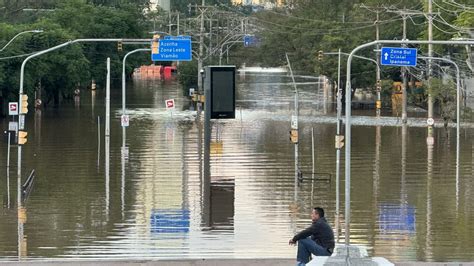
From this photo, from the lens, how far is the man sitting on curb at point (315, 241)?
21.6 meters

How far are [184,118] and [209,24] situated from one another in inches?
1781

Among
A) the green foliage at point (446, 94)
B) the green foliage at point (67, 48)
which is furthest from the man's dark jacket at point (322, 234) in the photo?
the green foliage at point (67, 48)

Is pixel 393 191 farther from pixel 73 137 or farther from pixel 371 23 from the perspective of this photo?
pixel 371 23

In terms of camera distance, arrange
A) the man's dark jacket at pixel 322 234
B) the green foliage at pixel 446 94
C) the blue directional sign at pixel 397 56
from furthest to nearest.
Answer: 1. the green foliage at pixel 446 94
2. the blue directional sign at pixel 397 56
3. the man's dark jacket at pixel 322 234

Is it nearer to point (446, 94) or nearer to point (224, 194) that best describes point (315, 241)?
point (224, 194)

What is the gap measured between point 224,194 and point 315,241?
17923 mm

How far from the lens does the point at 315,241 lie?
2198 centimetres

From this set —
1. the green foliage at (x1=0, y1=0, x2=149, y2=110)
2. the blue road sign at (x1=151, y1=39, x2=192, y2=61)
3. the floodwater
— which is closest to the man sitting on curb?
the floodwater

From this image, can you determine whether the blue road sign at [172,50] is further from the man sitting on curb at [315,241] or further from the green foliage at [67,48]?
the man sitting on curb at [315,241]

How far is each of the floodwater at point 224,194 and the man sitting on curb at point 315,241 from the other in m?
4.73

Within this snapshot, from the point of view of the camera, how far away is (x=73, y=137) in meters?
65.3

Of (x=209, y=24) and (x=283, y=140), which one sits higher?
(x=209, y=24)

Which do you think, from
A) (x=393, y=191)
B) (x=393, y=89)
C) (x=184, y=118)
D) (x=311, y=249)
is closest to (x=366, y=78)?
(x=393, y=89)

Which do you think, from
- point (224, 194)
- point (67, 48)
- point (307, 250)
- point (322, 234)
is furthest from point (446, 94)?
point (307, 250)
